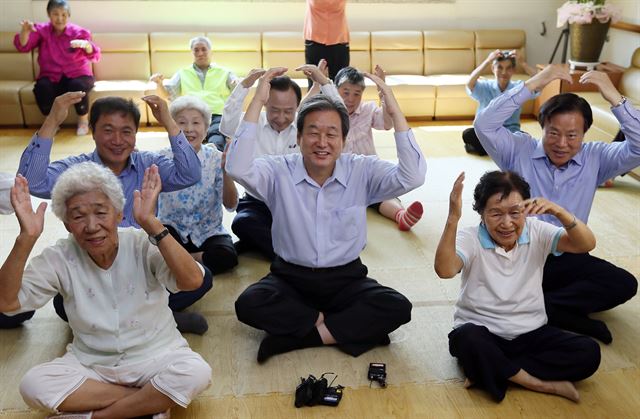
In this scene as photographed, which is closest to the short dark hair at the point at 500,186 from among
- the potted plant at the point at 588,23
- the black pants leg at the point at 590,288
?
the black pants leg at the point at 590,288

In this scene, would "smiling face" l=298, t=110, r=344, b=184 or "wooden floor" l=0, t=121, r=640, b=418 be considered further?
"smiling face" l=298, t=110, r=344, b=184

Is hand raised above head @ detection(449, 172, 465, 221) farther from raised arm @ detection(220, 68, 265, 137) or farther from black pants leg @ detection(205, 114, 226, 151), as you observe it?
black pants leg @ detection(205, 114, 226, 151)

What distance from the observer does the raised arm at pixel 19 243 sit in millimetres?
2068

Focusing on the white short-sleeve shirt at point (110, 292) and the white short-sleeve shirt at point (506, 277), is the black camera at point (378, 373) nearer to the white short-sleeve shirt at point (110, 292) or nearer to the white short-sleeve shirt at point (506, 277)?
the white short-sleeve shirt at point (506, 277)

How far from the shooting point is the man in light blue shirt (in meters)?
3.00

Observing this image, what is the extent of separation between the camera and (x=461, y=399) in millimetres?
2557

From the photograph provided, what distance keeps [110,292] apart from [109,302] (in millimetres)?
35

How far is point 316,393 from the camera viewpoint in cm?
253

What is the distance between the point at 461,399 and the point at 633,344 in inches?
35.4

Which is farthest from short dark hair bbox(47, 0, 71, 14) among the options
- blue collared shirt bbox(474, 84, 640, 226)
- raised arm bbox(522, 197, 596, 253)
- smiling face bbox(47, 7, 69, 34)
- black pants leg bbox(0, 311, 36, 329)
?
raised arm bbox(522, 197, 596, 253)

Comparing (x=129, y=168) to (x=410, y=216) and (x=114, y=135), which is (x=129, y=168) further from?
(x=410, y=216)

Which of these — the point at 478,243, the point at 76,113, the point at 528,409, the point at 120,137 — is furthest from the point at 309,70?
the point at 76,113

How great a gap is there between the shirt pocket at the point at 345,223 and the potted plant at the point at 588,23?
4.64m

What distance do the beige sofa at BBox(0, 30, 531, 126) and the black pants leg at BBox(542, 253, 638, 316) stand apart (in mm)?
4087
